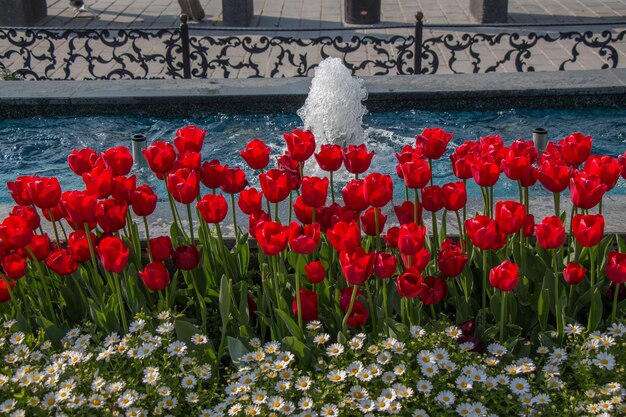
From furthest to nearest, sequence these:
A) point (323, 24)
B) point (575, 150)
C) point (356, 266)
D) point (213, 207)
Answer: point (323, 24), point (575, 150), point (213, 207), point (356, 266)

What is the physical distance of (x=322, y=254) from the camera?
10.8 ft

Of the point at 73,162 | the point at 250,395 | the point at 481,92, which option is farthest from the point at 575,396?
the point at 481,92

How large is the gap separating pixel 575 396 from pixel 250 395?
0.92m

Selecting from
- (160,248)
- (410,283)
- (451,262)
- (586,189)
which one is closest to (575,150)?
(586,189)

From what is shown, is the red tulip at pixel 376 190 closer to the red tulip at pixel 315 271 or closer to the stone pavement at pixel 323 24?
the red tulip at pixel 315 271

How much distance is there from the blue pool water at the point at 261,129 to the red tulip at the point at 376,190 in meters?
3.71

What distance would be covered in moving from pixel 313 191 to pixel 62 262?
820 mm

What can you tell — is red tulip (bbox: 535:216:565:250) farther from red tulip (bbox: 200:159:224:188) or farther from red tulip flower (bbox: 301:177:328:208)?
red tulip (bbox: 200:159:224:188)

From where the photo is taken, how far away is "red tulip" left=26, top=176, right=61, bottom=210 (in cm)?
289

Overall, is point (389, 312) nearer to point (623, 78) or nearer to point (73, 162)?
point (73, 162)

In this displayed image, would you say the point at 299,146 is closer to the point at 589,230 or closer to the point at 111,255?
the point at 111,255

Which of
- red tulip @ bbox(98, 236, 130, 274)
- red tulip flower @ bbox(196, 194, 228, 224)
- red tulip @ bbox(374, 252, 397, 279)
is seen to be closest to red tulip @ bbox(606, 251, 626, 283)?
red tulip @ bbox(374, 252, 397, 279)

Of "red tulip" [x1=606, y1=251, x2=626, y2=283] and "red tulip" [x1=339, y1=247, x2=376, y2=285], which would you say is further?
"red tulip" [x1=606, y1=251, x2=626, y2=283]

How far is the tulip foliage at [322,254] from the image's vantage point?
9.04 ft
